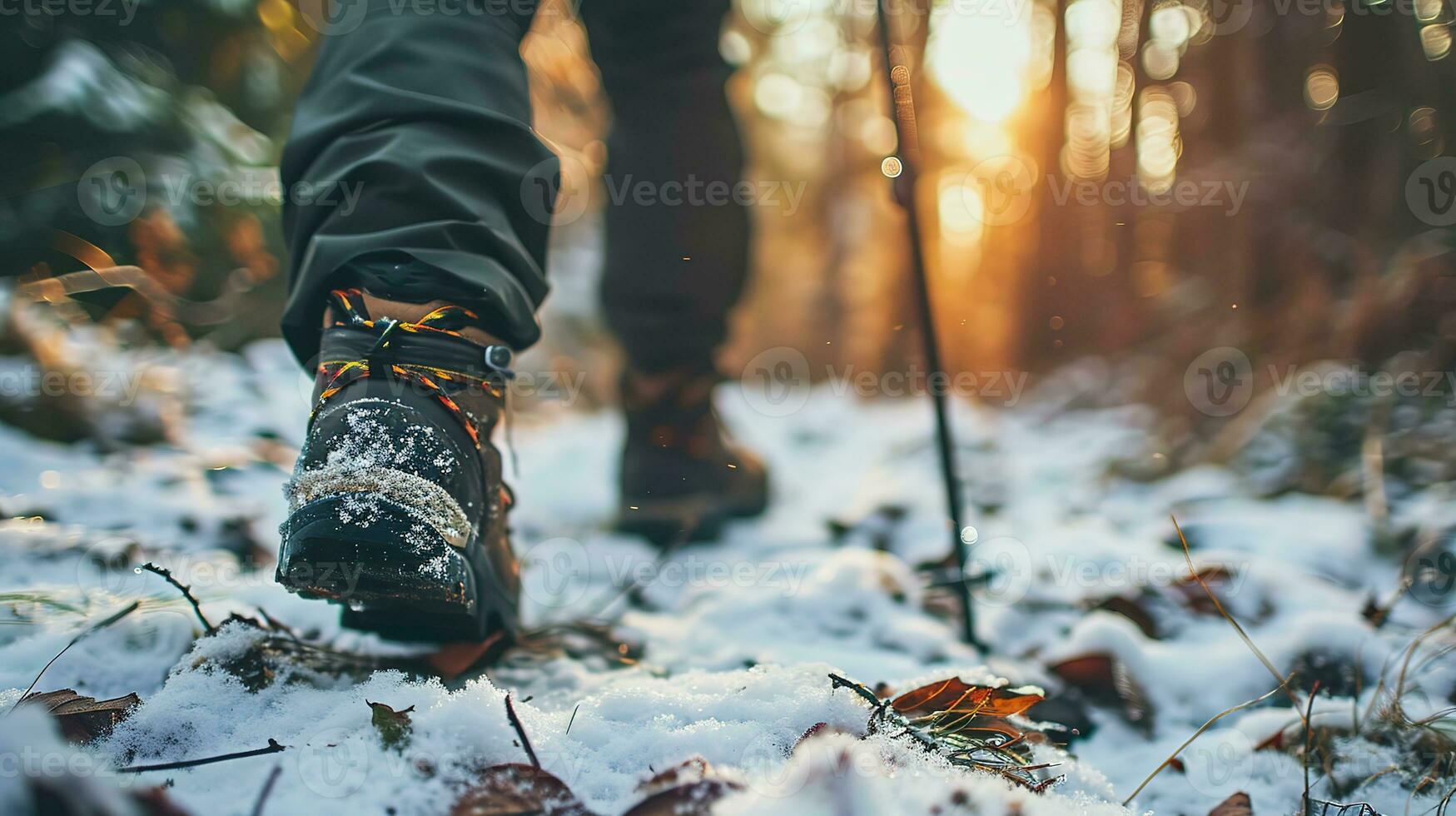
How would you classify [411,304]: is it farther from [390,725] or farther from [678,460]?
[678,460]

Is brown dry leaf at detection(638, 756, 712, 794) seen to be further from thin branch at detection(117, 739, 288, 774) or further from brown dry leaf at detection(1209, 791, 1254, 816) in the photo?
brown dry leaf at detection(1209, 791, 1254, 816)

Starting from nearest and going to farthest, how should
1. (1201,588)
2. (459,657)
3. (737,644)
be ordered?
(459,657), (737,644), (1201,588)

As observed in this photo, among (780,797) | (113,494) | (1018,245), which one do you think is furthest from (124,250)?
(1018,245)

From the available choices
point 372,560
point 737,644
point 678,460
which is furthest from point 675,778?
point 678,460

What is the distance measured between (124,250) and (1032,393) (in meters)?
4.98

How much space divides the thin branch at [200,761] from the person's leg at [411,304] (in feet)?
0.70

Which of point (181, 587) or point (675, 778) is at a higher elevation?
point (181, 587)

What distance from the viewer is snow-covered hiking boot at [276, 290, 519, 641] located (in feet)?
2.36

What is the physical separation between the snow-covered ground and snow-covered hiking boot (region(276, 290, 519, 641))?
9 cm

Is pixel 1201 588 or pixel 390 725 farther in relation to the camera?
pixel 1201 588

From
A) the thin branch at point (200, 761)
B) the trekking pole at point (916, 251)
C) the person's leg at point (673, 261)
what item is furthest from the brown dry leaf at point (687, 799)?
the person's leg at point (673, 261)

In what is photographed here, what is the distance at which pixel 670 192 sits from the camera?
1.69 meters

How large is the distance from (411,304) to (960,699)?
0.71 m

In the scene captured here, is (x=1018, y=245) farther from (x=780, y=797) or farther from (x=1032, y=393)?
(x=780, y=797)
